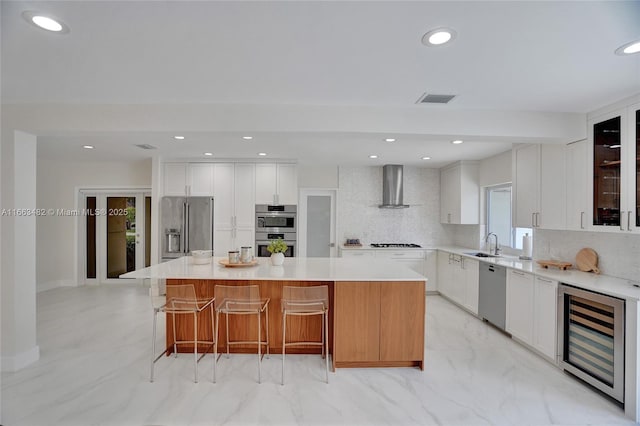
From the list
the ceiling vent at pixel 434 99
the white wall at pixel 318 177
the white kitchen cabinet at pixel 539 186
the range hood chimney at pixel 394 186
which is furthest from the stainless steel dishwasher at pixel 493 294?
the white wall at pixel 318 177

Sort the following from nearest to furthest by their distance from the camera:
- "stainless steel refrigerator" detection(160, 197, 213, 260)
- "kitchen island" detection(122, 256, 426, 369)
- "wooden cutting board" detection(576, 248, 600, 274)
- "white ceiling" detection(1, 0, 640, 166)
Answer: "white ceiling" detection(1, 0, 640, 166) < "kitchen island" detection(122, 256, 426, 369) < "wooden cutting board" detection(576, 248, 600, 274) < "stainless steel refrigerator" detection(160, 197, 213, 260)

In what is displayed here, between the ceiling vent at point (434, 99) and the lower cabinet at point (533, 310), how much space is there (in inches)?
81.0

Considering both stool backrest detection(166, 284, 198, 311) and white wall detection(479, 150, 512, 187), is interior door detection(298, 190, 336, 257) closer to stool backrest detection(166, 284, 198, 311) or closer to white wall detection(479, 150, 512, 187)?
white wall detection(479, 150, 512, 187)

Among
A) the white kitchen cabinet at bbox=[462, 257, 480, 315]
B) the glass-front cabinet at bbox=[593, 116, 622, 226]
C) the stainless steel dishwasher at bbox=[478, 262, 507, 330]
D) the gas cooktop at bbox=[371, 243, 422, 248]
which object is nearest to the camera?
the glass-front cabinet at bbox=[593, 116, 622, 226]

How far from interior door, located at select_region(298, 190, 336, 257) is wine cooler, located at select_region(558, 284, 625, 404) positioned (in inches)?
155

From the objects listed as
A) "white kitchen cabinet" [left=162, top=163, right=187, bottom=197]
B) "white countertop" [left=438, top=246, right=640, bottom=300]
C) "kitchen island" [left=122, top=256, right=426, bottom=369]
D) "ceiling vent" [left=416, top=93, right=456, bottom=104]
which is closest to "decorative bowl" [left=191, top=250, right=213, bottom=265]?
"kitchen island" [left=122, top=256, right=426, bottom=369]

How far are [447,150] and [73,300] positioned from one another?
6.63 m

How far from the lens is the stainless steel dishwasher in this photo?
3791 millimetres

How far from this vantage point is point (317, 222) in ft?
20.6

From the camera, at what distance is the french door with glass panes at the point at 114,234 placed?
6.27 metres

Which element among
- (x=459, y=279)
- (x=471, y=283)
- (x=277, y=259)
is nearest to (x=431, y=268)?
(x=459, y=279)

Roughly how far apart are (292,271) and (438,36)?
236 cm

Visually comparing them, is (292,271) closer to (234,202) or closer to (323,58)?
(323,58)

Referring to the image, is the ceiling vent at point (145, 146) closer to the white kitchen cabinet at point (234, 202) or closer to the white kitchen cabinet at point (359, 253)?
the white kitchen cabinet at point (234, 202)
